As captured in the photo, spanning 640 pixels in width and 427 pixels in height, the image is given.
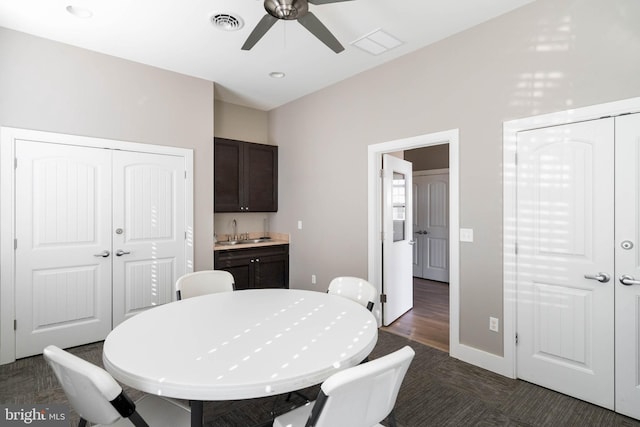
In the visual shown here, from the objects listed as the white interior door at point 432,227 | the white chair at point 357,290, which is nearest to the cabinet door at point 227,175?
the white chair at point 357,290

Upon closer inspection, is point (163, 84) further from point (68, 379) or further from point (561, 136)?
point (561, 136)

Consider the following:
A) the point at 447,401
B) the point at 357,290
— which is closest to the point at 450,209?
the point at 357,290

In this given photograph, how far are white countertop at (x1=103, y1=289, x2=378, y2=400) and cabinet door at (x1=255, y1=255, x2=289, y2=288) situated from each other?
8.05 feet

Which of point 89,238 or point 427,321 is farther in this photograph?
point 427,321

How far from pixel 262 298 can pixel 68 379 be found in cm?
115

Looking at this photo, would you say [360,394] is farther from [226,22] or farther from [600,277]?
[226,22]

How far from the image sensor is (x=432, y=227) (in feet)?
21.0

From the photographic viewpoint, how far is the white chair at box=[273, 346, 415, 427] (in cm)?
103

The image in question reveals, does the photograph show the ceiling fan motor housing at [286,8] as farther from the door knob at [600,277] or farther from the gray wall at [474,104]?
the door knob at [600,277]

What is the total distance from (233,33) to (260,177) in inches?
87.7

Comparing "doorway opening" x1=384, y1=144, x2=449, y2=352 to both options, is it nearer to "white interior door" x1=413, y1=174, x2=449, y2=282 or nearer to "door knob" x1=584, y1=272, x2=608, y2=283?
"white interior door" x1=413, y1=174, x2=449, y2=282

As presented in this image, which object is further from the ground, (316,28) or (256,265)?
(316,28)

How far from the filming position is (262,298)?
7.27 ft

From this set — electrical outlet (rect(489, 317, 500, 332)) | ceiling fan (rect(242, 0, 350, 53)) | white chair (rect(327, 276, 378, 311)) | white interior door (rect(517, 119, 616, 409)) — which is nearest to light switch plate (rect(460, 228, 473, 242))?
white interior door (rect(517, 119, 616, 409))
